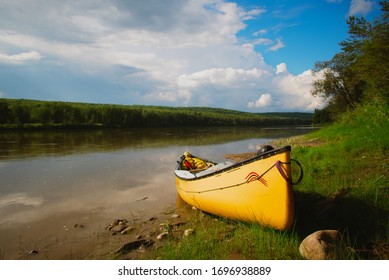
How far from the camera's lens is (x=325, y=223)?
5.84 metres

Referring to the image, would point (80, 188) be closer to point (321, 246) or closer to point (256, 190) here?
point (256, 190)

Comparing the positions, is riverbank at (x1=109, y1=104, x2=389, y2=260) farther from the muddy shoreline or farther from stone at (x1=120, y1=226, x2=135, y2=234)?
stone at (x1=120, y1=226, x2=135, y2=234)

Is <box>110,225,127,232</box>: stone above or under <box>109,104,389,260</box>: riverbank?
under

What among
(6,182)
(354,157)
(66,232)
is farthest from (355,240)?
(6,182)

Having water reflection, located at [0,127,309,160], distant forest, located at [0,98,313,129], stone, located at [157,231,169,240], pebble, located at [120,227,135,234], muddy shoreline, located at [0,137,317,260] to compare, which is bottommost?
muddy shoreline, located at [0,137,317,260]

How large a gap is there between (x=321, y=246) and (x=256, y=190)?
182cm

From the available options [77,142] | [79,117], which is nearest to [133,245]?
[77,142]

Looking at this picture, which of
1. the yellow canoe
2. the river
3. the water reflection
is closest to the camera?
the yellow canoe

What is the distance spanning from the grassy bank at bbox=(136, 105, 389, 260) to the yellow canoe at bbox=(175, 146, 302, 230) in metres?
0.30

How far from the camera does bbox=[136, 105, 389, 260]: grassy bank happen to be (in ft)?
15.5

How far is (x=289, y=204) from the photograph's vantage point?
5.16 metres

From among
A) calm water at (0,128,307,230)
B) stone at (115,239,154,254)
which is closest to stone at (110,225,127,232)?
calm water at (0,128,307,230)

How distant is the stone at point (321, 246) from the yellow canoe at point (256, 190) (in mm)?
796

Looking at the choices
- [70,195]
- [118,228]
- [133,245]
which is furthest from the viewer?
[70,195]
